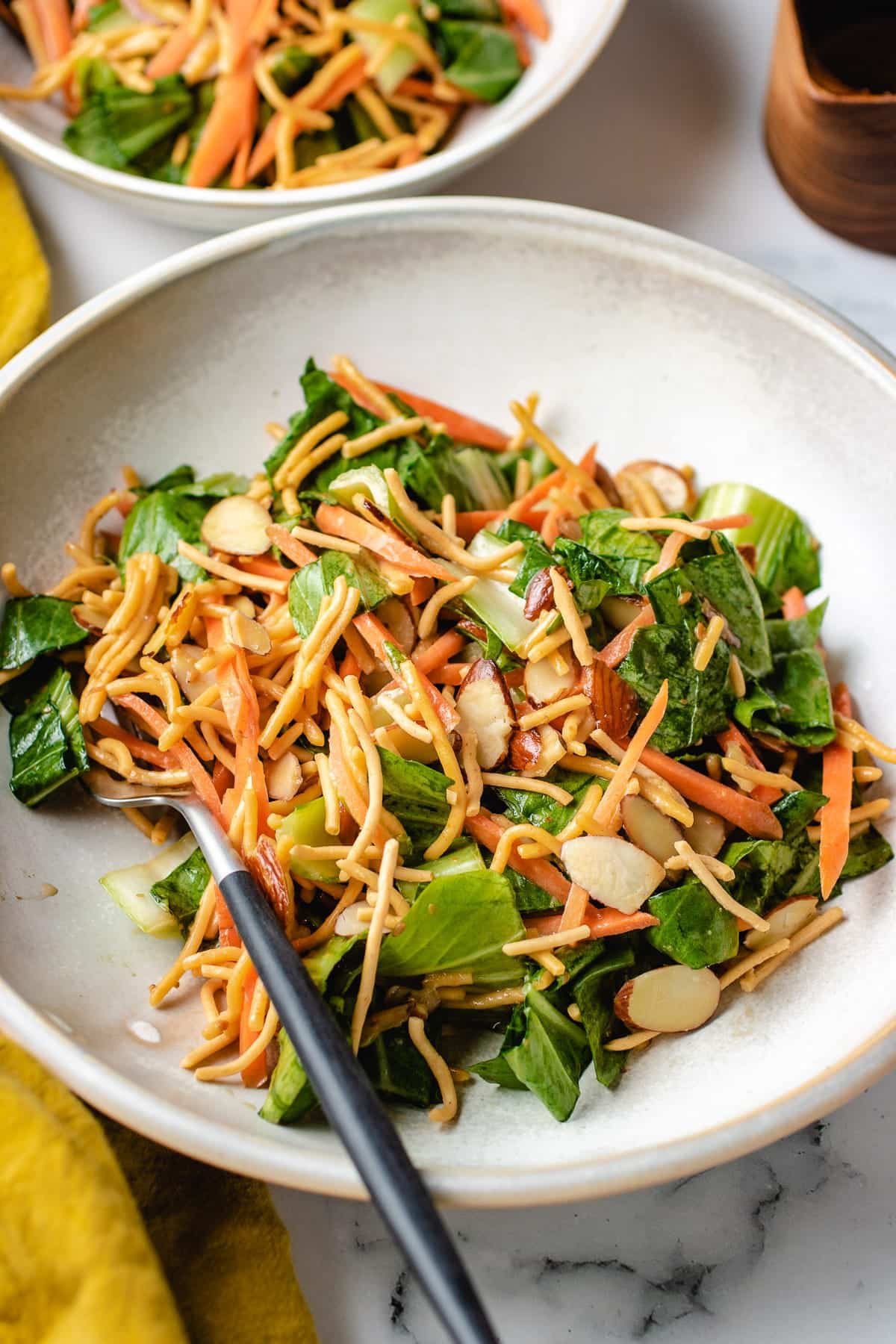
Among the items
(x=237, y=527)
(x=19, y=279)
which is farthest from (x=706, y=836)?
(x=19, y=279)

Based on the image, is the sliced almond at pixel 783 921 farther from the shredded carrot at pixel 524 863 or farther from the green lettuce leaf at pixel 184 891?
the green lettuce leaf at pixel 184 891

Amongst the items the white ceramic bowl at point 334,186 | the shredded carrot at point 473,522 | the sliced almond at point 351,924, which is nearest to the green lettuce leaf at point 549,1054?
the sliced almond at point 351,924

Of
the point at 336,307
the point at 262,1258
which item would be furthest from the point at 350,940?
the point at 336,307

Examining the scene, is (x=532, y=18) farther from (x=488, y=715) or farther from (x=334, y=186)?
(x=488, y=715)

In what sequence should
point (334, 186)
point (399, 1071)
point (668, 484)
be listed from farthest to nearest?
point (334, 186) < point (668, 484) < point (399, 1071)

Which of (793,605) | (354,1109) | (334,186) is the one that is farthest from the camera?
(334,186)

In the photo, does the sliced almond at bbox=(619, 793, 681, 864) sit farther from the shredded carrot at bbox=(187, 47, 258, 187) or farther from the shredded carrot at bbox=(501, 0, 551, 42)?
the shredded carrot at bbox=(501, 0, 551, 42)
